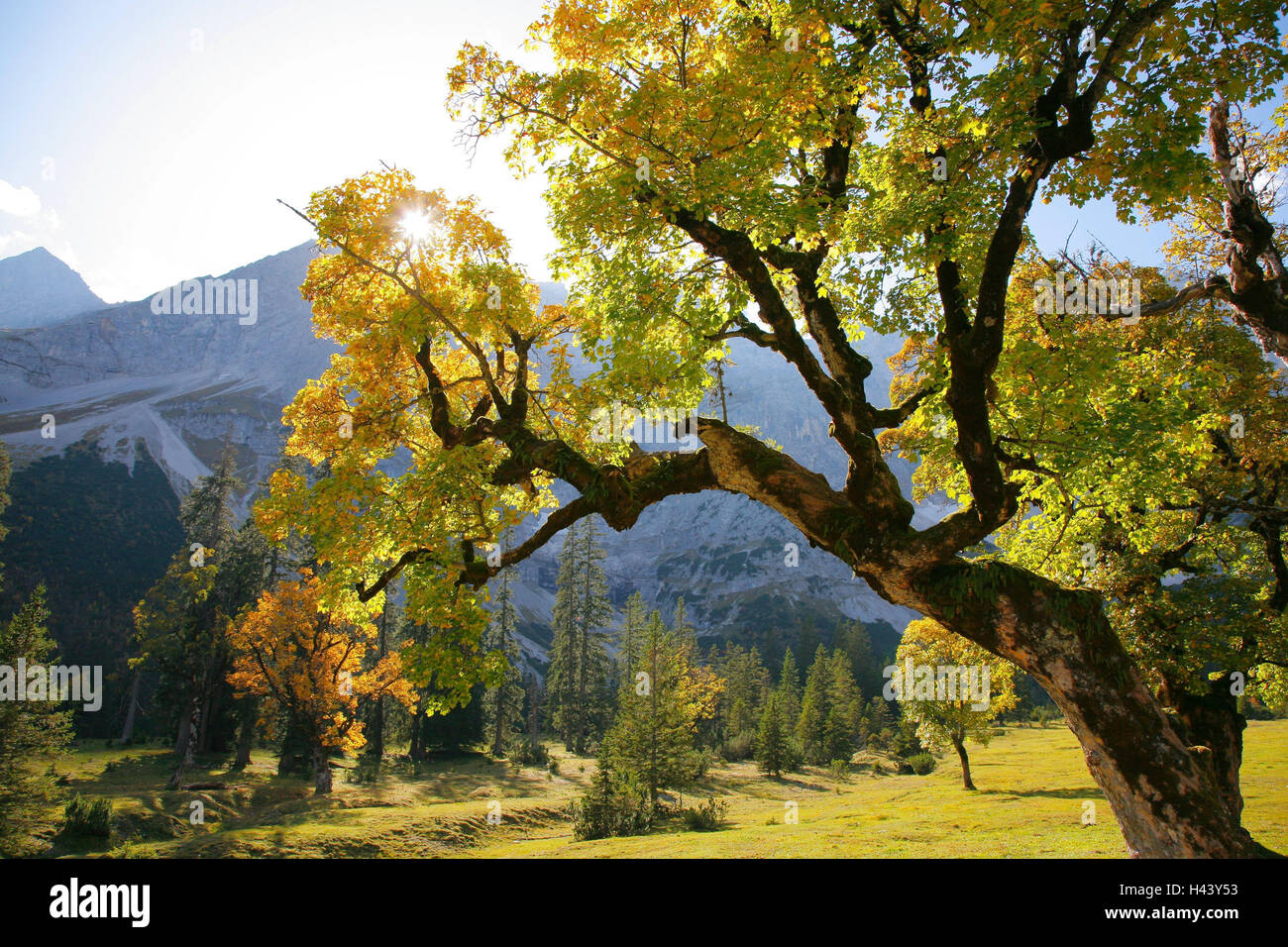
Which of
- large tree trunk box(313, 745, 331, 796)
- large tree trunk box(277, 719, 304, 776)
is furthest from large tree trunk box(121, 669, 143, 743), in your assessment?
large tree trunk box(313, 745, 331, 796)

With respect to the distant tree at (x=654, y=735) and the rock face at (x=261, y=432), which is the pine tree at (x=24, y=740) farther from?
the rock face at (x=261, y=432)

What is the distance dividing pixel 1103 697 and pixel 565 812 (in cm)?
2597

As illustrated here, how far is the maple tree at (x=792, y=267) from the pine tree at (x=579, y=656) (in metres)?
50.4

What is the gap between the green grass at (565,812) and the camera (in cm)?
1739

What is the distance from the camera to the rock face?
388 feet

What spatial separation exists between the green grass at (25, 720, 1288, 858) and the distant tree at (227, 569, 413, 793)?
2.90m

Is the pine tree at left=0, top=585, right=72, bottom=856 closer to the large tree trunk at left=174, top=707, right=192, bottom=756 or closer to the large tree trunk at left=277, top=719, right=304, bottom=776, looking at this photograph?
the large tree trunk at left=174, top=707, right=192, bottom=756

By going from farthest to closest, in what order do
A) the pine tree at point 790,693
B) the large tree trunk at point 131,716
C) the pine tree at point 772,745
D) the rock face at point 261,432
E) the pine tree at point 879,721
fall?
A: the rock face at point 261,432
the pine tree at point 879,721
the pine tree at point 790,693
the large tree trunk at point 131,716
the pine tree at point 772,745

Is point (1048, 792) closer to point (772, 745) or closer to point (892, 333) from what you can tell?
point (772, 745)

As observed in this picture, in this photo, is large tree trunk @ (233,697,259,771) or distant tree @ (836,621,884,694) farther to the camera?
distant tree @ (836,621,884,694)

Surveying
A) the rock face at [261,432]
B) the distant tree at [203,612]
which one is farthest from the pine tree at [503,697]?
the rock face at [261,432]
